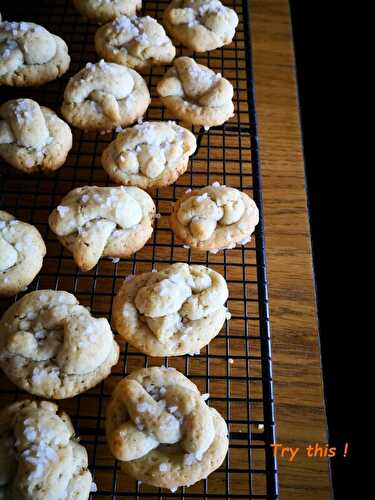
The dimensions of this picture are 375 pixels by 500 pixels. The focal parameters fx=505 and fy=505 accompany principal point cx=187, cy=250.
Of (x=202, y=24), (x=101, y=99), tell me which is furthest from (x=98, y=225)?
(x=202, y=24)

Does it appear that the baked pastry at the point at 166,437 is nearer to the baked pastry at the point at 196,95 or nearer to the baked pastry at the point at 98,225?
the baked pastry at the point at 98,225

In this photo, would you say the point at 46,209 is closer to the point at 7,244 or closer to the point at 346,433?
the point at 7,244

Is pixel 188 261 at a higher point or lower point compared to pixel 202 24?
lower

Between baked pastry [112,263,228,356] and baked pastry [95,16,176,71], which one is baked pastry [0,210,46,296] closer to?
baked pastry [112,263,228,356]

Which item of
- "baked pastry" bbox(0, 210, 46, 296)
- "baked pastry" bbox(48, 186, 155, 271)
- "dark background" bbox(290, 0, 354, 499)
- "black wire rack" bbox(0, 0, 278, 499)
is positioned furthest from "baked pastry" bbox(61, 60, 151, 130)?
"dark background" bbox(290, 0, 354, 499)

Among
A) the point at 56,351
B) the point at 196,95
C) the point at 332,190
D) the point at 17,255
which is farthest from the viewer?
the point at 332,190

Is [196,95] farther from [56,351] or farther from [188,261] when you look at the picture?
[56,351]

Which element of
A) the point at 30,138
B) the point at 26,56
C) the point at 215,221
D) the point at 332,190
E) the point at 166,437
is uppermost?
the point at 26,56
